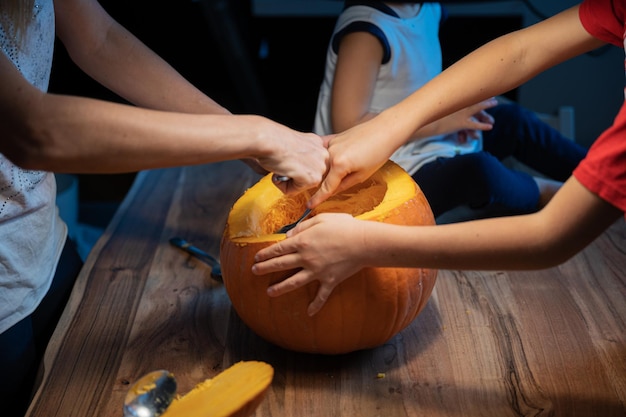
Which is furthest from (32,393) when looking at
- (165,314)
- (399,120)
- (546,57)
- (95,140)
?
(546,57)

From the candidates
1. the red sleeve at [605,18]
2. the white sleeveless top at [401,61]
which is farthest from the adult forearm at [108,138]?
the white sleeveless top at [401,61]

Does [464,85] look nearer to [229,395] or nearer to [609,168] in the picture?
[609,168]

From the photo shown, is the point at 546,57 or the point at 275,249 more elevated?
the point at 546,57

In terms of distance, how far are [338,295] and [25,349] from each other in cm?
48

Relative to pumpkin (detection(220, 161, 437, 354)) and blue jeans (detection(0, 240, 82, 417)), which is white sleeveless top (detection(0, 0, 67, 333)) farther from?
pumpkin (detection(220, 161, 437, 354))

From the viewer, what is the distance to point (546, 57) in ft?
3.27

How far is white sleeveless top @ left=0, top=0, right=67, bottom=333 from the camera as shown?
0.98 metres

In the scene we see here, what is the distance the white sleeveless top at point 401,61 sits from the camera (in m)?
1.36

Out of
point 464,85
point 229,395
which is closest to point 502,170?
point 464,85

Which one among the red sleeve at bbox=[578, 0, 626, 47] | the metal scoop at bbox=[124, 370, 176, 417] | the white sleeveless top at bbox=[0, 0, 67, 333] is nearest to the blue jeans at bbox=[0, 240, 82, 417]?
the white sleeveless top at bbox=[0, 0, 67, 333]

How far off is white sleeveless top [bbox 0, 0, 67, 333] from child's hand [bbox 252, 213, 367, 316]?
35 centimetres

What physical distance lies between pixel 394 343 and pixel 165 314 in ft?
1.21

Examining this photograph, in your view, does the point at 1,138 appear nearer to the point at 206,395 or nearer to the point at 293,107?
the point at 206,395

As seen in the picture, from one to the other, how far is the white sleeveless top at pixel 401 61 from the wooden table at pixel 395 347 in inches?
11.9
